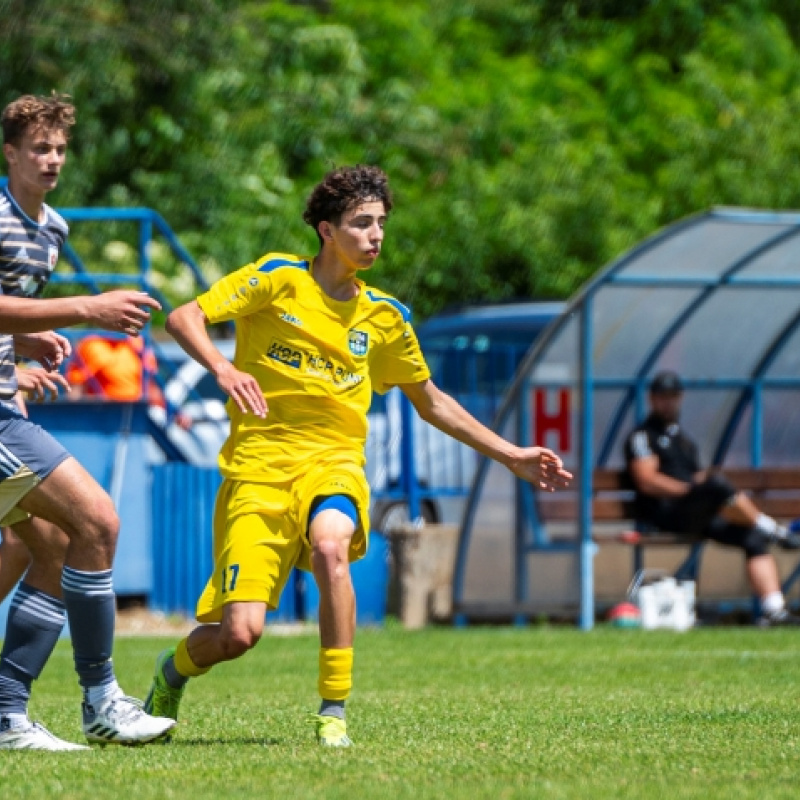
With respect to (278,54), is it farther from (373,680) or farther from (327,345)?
(327,345)

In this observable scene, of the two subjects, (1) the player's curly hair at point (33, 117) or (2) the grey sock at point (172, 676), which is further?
(2) the grey sock at point (172, 676)

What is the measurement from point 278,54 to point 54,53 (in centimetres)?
425

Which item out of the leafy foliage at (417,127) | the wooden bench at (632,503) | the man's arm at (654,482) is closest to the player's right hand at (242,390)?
the wooden bench at (632,503)

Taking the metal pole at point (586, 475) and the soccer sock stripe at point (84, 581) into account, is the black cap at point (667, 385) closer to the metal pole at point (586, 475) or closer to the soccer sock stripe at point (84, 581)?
the metal pole at point (586, 475)

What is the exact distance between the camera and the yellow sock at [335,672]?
6.92 meters

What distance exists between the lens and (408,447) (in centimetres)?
1659

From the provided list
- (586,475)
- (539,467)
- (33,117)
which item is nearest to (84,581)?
(33,117)

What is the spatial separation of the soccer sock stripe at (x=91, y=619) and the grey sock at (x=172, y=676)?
17.4 inches

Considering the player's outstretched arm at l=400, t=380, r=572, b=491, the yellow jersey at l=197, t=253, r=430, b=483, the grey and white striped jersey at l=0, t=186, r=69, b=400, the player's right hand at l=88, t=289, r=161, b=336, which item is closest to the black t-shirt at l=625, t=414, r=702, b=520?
the player's outstretched arm at l=400, t=380, r=572, b=491

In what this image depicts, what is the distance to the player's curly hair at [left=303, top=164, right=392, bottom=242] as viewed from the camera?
7.34 metres

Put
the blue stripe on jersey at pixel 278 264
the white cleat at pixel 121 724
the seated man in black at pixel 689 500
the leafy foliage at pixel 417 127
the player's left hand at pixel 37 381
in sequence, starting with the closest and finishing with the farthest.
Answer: the white cleat at pixel 121 724, the blue stripe on jersey at pixel 278 264, the player's left hand at pixel 37 381, the seated man in black at pixel 689 500, the leafy foliage at pixel 417 127

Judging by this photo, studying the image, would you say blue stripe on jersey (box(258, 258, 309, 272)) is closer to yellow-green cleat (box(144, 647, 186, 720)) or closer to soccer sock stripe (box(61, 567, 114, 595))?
soccer sock stripe (box(61, 567, 114, 595))

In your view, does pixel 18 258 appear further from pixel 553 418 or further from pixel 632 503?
pixel 632 503

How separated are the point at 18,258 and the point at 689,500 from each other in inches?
355
